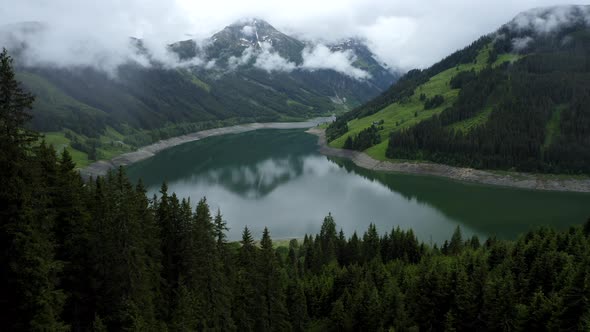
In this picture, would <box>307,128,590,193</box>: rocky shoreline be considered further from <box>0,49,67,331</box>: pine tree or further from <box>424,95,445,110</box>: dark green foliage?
<box>0,49,67,331</box>: pine tree

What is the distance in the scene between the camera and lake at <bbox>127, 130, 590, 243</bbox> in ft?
280

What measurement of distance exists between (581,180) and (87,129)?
7309 inches

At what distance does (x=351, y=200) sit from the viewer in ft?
348

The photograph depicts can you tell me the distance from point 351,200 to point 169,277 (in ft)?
264

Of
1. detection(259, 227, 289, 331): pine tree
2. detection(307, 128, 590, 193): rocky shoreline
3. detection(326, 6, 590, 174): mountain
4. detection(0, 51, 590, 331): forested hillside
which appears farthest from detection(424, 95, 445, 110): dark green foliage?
detection(259, 227, 289, 331): pine tree

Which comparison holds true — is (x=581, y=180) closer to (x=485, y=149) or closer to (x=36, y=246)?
(x=485, y=149)

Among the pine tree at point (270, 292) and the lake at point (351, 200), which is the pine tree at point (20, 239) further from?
the lake at point (351, 200)

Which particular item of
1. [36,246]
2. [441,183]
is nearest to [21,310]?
[36,246]

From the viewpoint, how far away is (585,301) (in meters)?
25.5

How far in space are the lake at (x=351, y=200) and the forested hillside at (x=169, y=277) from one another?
1593 inches

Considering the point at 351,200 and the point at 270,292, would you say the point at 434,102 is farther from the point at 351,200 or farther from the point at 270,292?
the point at 270,292

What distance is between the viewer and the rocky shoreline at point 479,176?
117 meters

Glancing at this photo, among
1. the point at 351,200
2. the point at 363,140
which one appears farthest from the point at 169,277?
the point at 363,140

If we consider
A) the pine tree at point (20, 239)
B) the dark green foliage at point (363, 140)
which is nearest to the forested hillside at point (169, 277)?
the pine tree at point (20, 239)
